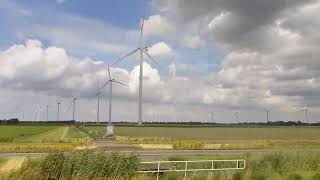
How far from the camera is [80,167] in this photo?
25.9m

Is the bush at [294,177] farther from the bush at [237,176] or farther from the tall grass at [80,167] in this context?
the tall grass at [80,167]

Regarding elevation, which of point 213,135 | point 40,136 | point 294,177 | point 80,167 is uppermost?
point 213,135

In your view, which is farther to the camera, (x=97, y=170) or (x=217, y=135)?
(x=217, y=135)

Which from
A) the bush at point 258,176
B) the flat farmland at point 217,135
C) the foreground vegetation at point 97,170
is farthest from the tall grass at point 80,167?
the flat farmland at point 217,135

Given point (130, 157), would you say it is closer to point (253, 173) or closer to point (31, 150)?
point (253, 173)

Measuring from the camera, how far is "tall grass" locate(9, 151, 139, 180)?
82.8ft

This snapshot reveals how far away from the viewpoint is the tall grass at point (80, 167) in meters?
25.2

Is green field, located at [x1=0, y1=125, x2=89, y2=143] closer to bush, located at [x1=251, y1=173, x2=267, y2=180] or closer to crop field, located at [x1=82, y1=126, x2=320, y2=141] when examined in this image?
crop field, located at [x1=82, y1=126, x2=320, y2=141]

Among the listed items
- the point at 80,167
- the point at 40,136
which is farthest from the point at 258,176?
the point at 40,136

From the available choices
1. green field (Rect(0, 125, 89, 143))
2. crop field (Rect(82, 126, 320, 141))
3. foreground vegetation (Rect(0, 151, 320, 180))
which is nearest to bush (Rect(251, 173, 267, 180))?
foreground vegetation (Rect(0, 151, 320, 180))

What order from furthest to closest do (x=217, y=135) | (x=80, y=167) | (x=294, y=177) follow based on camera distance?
(x=217, y=135) → (x=294, y=177) → (x=80, y=167)

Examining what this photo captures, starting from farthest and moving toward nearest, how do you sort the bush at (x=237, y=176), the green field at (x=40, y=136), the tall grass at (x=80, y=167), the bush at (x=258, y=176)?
1. the green field at (x=40, y=136)
2. the bush at (x=258, y=176)
3. the bush at (x=237, y=176)
4. the tall grass at (x=80, y=167)

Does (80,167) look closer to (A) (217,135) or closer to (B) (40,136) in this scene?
(B) (40,136)

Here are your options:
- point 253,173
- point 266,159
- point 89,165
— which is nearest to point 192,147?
point 266,159
